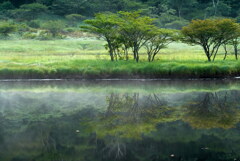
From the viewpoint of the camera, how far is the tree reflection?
11.8 meters

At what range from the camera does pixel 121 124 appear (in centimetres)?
1198

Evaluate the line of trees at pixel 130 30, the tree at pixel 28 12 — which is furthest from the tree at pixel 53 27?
the line of trees at pixel 130 30

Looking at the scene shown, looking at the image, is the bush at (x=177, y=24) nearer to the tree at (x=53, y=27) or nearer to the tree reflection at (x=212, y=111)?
the tree at (x=53, y=27)

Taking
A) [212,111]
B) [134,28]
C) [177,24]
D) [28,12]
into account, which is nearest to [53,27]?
[28,12]

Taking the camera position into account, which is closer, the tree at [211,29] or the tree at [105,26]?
the tree at [211,29]

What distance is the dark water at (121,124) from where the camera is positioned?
29.4 feet

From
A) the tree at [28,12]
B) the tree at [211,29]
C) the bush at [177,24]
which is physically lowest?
the tree at [211,29]

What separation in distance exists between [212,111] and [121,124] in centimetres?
415

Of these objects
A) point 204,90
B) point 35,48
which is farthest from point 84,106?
point 35,48

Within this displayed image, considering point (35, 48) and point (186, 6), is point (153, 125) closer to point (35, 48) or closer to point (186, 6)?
point (35, 48)

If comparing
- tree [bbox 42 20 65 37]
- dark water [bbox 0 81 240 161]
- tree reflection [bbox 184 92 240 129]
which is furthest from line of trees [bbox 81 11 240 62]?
tree [bbox 42 20 65 37]

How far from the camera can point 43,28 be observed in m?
56.9

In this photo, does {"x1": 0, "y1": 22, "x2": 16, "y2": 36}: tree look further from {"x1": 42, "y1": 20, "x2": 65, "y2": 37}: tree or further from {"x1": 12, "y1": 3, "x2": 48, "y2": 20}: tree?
{"x1": 12, "y1": 3, "x2": 48, "y2": 20}: tree

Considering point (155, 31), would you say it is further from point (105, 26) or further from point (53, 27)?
point (53, 27)
